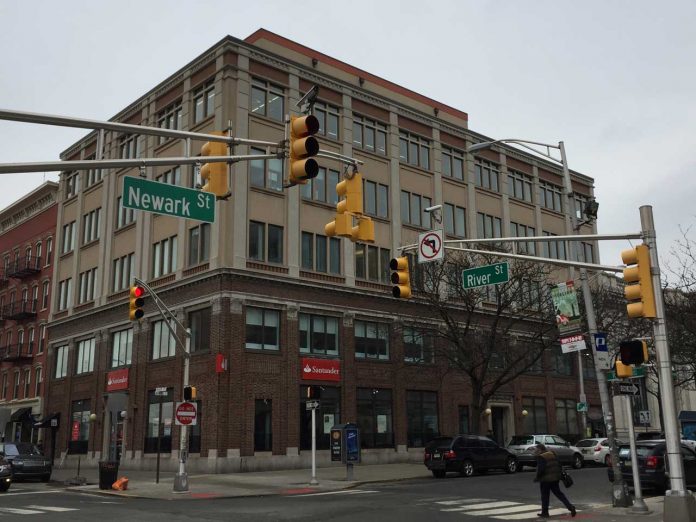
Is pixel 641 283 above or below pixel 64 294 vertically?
below

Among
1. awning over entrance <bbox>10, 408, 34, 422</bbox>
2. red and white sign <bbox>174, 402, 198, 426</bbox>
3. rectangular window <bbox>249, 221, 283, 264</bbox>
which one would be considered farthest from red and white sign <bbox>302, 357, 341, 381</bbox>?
awning over entrance <bbox>10, 408, 34, 422</bbox>

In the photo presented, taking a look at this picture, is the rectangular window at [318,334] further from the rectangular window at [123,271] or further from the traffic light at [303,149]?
the traffic light at [303,149]

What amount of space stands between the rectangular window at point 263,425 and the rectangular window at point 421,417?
9290mm

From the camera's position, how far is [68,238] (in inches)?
1973

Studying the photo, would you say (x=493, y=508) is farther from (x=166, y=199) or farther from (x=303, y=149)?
(x=303, y=149)

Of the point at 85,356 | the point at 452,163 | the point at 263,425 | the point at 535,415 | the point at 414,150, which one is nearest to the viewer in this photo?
the point at 263,425

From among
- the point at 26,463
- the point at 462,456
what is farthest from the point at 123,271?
the point at 462,456

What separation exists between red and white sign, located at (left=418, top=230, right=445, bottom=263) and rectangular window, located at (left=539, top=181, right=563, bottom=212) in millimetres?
38724

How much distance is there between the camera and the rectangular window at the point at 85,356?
44.6 m

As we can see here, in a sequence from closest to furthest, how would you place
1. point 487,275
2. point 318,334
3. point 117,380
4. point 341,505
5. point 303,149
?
point 303,149 < point 341,505 < point 487,275 < point 318,334 < point 117,380

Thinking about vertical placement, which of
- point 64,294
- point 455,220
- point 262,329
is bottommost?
point 262,329

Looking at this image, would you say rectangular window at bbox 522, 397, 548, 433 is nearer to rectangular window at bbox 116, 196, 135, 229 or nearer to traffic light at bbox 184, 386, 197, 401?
Result: rectangular window at bbox 116, 196, 135, 229

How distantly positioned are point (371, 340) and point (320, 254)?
559 centimetres

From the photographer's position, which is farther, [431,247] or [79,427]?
[79,427]
